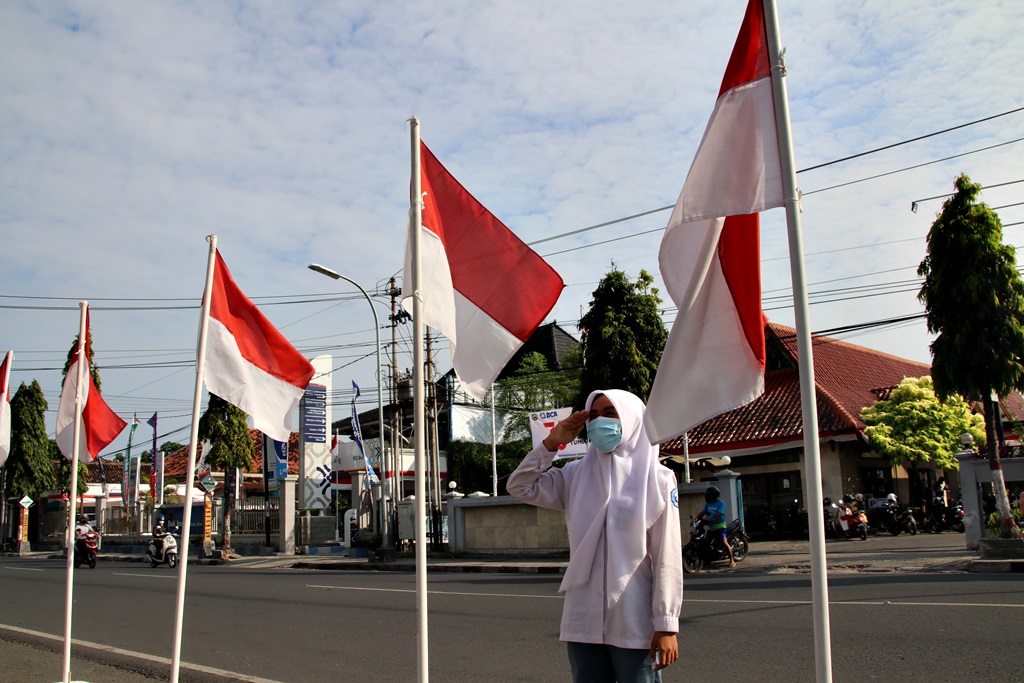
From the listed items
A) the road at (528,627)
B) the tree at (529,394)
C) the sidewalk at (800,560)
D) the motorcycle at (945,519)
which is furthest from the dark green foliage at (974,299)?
the tree at (529,394)

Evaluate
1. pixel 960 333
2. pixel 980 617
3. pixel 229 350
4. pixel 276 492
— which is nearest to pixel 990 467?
→ pixel 960 333

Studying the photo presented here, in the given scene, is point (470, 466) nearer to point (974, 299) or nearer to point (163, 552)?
point (163, 552)

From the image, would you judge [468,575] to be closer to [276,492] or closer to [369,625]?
[369,625]

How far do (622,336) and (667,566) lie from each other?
16506 mm

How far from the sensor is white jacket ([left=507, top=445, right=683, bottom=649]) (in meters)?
3.32

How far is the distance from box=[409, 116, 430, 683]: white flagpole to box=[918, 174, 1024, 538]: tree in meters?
12.7

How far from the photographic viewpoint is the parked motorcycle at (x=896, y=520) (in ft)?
71.1

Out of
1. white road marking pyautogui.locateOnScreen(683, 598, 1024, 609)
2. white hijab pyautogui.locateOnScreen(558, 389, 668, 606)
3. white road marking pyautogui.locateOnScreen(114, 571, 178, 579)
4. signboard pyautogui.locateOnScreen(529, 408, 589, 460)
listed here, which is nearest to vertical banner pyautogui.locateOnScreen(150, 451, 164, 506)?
white road marking pyautogui.locateOnScreen(114, 571, 178, 579)

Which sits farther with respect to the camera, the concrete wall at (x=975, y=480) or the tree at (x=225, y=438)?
the tree at (x=225, y=438)

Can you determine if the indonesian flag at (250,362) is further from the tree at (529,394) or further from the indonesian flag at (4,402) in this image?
the tree at (529,394)

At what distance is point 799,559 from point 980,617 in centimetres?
825

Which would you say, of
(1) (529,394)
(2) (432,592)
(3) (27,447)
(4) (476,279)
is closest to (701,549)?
(2) (432,592)

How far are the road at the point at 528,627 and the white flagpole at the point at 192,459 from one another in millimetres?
2419

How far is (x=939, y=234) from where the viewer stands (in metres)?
15.1
